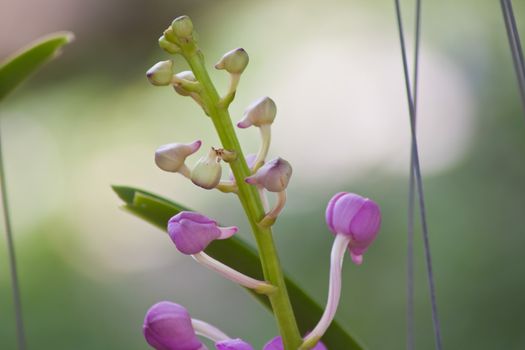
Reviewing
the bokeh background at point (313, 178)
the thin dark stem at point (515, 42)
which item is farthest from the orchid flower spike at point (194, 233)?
the bokeh background at point (313, 178)

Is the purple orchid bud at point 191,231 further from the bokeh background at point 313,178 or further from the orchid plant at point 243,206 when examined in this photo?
the bokeh background at point 313,178

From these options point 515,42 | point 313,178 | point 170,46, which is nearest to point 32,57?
point 170,46

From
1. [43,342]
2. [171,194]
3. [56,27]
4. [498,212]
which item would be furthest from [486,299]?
[56,27]

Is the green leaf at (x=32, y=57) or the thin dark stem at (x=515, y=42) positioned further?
the green leaf at (x=32, y=57)

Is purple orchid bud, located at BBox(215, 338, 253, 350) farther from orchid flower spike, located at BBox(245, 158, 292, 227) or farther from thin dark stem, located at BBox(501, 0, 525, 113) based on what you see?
thin dark stem, located at BBox(501, 0, 525, 113)

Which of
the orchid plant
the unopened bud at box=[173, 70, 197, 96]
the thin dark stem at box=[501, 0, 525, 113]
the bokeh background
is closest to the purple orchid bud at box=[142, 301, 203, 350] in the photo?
the orchid plant

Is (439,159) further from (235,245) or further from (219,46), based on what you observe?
(235,245)
